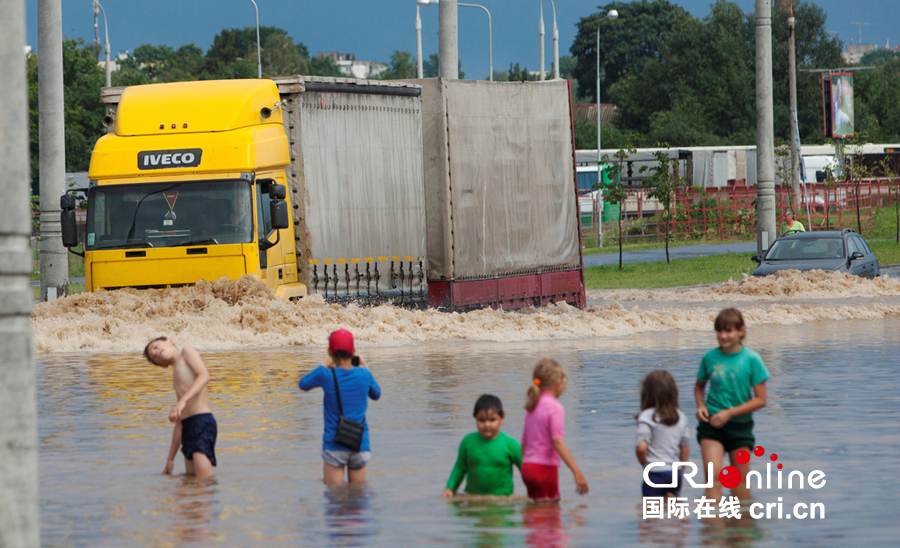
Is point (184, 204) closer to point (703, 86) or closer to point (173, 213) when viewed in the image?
point (173, 213)

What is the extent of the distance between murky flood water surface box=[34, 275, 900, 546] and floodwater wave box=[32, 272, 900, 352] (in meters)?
0.03

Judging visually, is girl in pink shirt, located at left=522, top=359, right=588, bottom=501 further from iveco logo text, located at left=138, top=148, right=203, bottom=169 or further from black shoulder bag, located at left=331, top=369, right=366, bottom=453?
iveco logo text, located at left=138, top=148, right=203, bottom=169

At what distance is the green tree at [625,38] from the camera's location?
11944cm

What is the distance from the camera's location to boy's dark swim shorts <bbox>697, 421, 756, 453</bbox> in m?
7.84

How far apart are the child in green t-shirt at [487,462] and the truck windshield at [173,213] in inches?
422

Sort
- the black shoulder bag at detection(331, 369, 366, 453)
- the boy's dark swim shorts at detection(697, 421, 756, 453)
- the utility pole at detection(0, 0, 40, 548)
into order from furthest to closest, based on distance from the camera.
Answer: the black shoulder bag at detection(331, 369, 366, 453), the boy's dark swim shorts at detection(697, 421, 756, 453), the utility pole at detection(0, 0, 40, 548)

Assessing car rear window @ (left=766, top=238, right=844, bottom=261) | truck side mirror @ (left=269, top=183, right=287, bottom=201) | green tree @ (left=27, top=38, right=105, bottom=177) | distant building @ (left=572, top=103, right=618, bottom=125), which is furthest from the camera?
distant building @ (left=572, top=103, right=618, bottom=125)

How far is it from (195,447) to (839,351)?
35.9ft

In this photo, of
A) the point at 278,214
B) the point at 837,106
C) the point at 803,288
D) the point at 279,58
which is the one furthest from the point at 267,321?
the point at 279,58

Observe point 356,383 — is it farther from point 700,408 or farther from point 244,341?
point 244,341

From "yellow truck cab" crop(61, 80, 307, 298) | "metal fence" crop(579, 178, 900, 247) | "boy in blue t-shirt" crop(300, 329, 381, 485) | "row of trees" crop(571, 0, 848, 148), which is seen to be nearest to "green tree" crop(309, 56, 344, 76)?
"row of trees" crop(571, 0, 848, 148)

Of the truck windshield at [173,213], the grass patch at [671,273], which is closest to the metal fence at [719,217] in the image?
the grass patch at [671,273]

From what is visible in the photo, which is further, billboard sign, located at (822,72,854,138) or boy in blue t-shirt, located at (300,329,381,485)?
billboard sign, located at (822,72,854,138)
